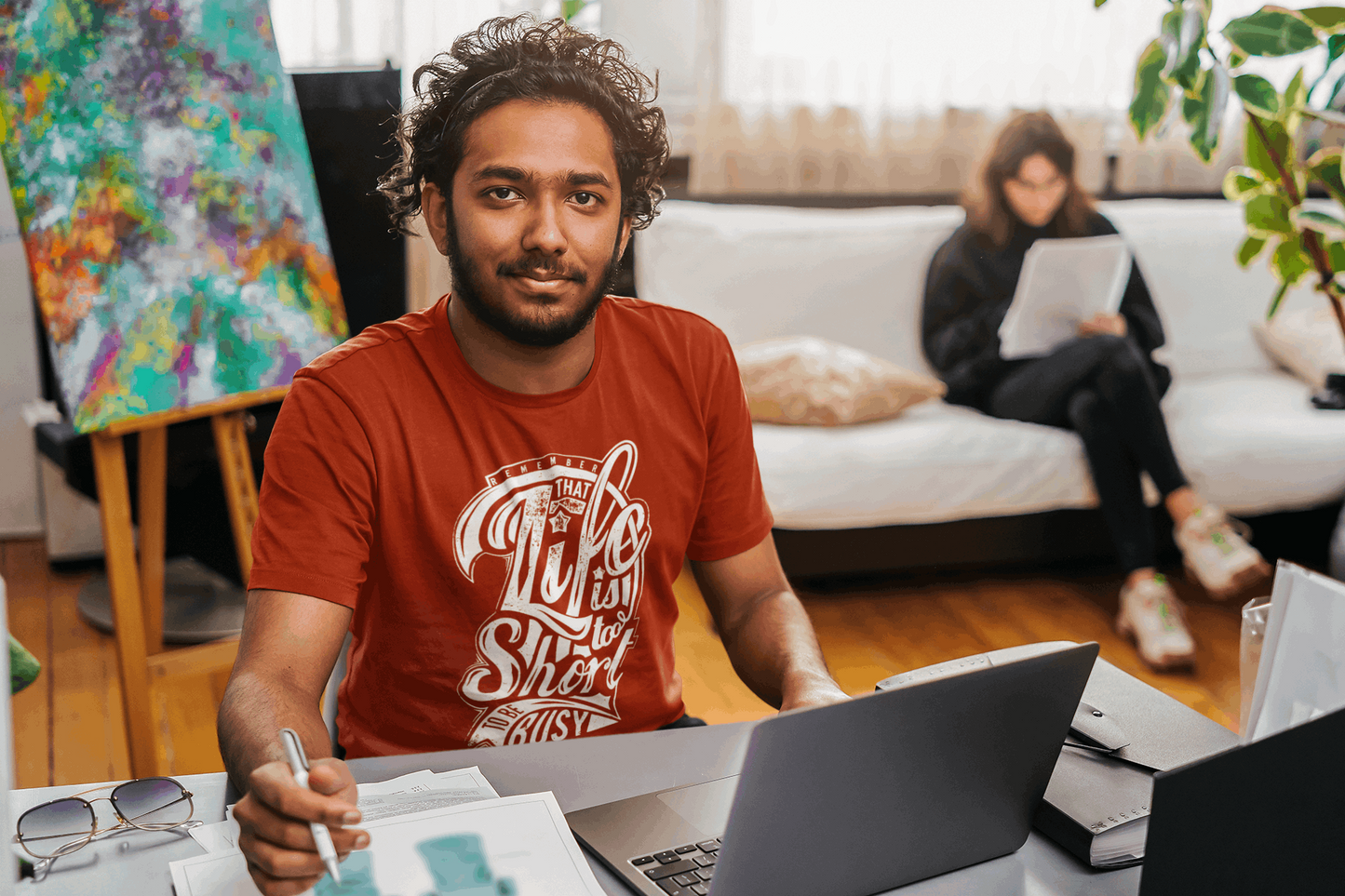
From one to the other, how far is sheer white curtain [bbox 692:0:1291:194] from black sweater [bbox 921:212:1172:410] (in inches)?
27.4

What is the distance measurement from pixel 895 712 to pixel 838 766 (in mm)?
40

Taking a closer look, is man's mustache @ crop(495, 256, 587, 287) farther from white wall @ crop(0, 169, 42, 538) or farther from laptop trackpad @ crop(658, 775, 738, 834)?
white wall @ crop(0, 169, 42, 538)

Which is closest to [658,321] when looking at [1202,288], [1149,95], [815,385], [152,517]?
[1149,95]

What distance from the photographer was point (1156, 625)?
2416mm

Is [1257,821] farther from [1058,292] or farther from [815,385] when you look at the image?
[1058,292]

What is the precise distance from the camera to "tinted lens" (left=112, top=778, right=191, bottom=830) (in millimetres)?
737

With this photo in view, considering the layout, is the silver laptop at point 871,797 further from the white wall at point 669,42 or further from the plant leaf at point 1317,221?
the white wall at point 669,42

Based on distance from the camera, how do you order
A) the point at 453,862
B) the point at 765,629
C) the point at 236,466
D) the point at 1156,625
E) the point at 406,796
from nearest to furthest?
the point at 453,862 → the point at 406,796 → the point at 765,629 → the point at 236,466 → the point at 1156,625

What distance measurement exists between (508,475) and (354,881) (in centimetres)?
45

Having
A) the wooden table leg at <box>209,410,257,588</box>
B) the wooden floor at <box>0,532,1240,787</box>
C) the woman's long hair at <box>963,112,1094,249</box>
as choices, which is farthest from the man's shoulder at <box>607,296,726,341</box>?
the woman's long hair at <box>963,112,1094,249</box>

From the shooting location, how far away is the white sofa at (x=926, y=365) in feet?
8.10

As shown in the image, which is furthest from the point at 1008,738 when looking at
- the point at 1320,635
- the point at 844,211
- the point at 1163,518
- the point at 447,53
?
the point at 844,211

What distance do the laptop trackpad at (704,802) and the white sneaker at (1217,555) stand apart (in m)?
2.02

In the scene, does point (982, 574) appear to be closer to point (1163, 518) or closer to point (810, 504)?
point (1163, 518)
